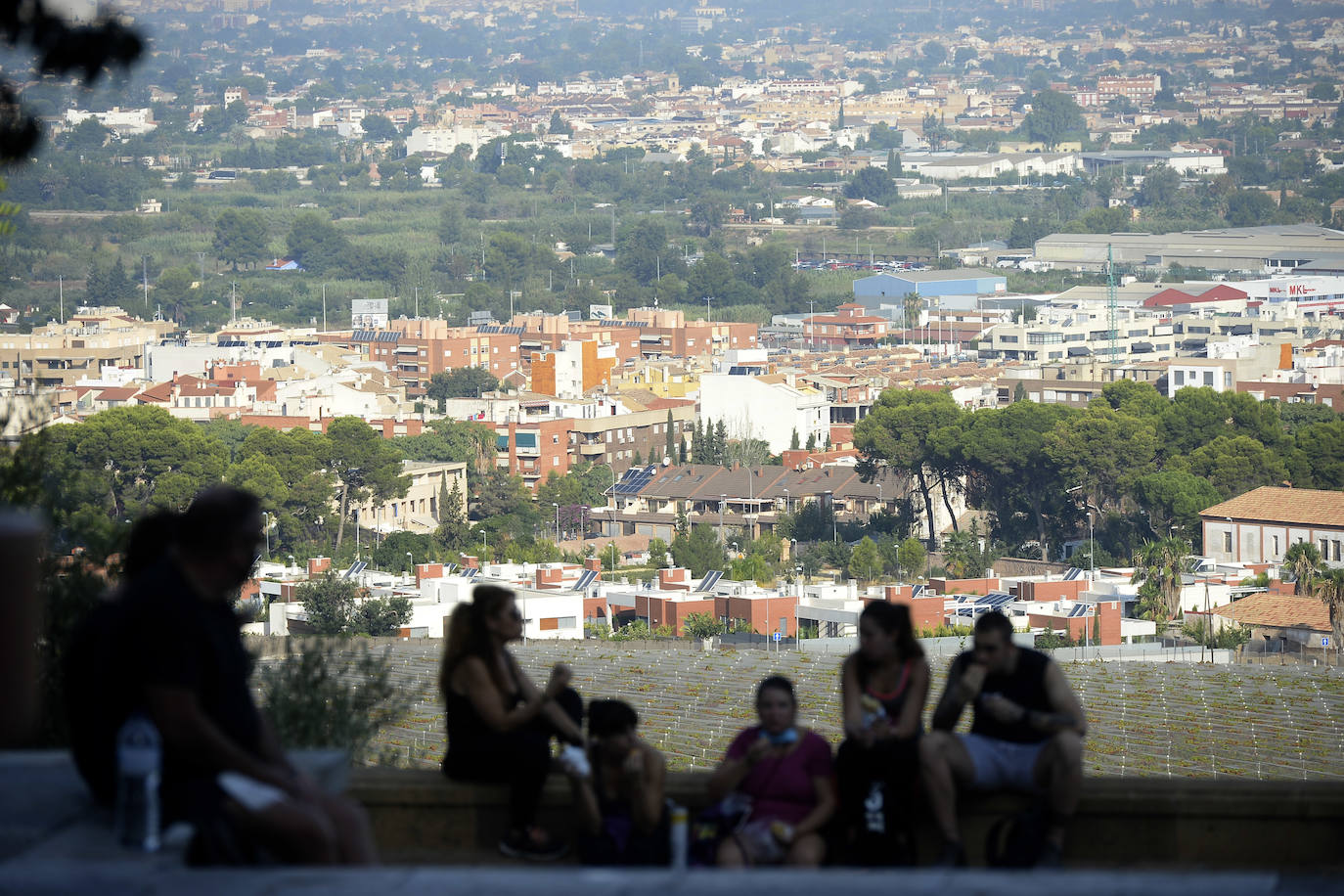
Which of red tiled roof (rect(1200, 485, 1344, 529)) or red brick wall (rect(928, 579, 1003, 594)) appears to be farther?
red tiled roof (rect(1200, 485, 1344, 529))

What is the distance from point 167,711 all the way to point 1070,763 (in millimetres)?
1222

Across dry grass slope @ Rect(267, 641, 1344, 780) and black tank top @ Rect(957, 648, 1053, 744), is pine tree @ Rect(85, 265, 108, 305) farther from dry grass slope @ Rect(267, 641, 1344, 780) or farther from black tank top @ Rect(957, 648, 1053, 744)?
black tank top @ Rect(957, 648, 1053, 744)

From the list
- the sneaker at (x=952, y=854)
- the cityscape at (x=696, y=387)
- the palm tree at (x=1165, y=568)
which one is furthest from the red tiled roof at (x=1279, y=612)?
the sneaker at (x=952, y=854)

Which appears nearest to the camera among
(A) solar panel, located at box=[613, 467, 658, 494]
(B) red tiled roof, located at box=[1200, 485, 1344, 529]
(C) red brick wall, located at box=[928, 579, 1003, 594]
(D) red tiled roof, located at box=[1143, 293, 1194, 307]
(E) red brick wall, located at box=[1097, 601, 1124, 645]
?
(E) red brick wall, located at box=[1097, 601, 1124, 645]

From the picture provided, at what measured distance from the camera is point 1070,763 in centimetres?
270

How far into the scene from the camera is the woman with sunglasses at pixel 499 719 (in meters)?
2.83

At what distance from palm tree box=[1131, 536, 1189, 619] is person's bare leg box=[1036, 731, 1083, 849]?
17.2 metres

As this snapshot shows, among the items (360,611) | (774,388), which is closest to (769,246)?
(774,388)

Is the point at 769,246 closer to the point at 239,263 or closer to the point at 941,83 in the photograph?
the point at 239,263

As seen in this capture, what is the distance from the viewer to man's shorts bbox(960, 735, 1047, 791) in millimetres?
2759

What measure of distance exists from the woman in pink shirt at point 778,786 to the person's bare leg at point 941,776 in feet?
0.42

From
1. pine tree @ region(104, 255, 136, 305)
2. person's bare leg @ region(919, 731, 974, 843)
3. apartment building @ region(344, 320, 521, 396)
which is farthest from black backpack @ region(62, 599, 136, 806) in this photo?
pine tree @ region(104, 255, 136, 305)

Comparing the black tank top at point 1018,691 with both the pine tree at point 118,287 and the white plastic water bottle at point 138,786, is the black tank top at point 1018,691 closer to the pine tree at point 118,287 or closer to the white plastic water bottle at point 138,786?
the white plastic water bottle at point 138,786

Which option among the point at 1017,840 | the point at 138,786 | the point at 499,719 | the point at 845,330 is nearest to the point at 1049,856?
the point at 1017,840
